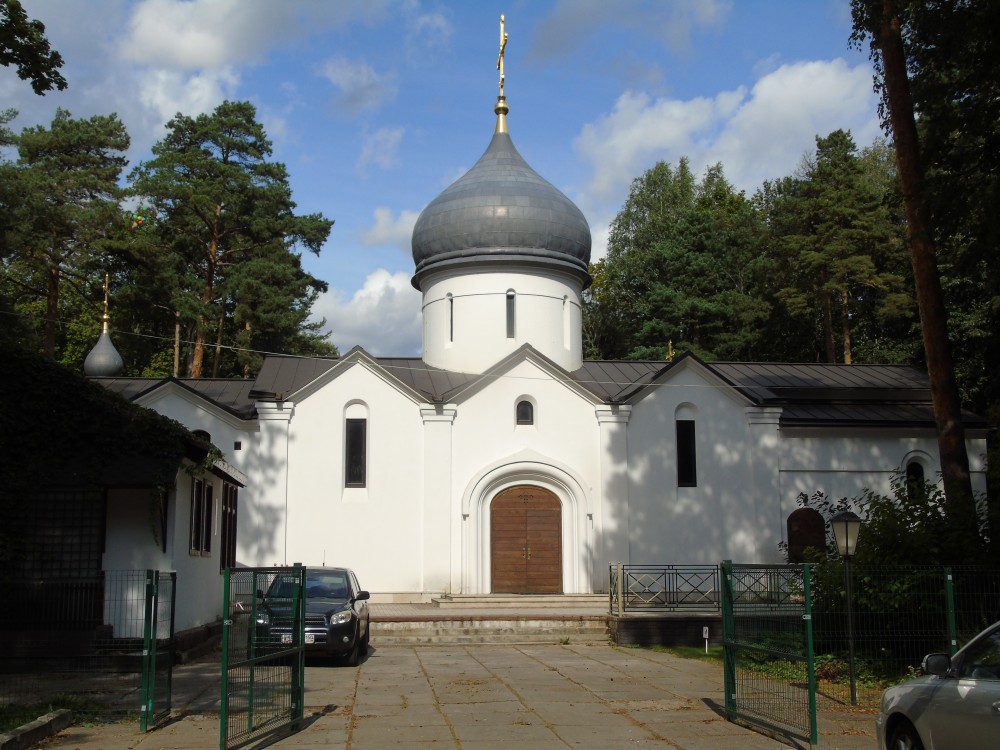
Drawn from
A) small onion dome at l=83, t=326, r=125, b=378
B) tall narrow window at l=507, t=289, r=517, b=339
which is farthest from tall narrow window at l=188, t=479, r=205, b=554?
small onion dome at l=83, t=326, r=125, b=378

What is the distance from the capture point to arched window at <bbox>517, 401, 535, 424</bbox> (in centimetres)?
2758

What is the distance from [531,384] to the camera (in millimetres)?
27609

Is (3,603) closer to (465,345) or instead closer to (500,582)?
(500,582)

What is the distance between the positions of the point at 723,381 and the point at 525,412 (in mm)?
5387

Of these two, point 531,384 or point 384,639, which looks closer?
point 384,639

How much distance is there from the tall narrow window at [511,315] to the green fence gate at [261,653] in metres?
19.2

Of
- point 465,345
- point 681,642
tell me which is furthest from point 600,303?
point 681,642

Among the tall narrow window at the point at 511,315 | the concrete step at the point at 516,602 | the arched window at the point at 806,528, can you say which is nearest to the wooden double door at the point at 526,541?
the concrete step at the point at 516,602

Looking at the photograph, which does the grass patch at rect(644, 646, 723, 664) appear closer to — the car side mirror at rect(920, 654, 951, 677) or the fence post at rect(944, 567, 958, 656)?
the fence post at rect(944, 567, 958, 656)

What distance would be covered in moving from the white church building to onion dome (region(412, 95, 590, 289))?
208cm

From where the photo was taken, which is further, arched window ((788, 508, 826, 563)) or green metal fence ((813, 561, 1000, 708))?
arched window ((788, 508, 826, 563))

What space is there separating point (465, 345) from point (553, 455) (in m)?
4.59

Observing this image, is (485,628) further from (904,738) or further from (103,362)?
(103,362)

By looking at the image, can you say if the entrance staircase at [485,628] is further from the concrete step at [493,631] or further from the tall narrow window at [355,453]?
the tall narrow window at [355,453]
